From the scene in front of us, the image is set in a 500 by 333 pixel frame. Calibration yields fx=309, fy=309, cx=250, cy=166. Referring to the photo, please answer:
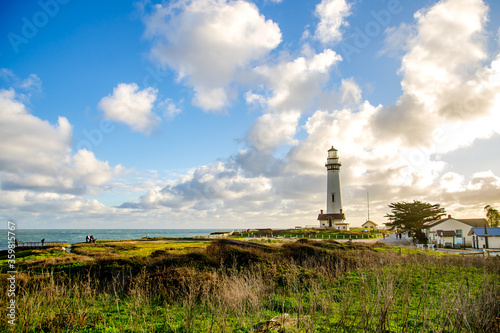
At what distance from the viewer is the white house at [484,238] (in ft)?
130

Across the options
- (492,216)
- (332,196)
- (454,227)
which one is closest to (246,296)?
(454,227)

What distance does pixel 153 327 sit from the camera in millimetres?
8227

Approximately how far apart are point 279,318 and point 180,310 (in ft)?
12.5

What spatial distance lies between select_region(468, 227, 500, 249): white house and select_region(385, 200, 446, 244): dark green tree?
15.1 ft

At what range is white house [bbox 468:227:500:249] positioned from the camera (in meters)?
39.7

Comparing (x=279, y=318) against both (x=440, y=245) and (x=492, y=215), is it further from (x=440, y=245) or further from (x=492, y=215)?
(x=492, y=215)

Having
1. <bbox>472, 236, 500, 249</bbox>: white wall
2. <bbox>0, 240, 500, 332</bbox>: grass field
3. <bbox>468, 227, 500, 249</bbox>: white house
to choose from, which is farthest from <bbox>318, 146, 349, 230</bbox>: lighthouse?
<bbox>0, 240, 500, 332</bbox>: grass field

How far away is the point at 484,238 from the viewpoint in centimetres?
4047

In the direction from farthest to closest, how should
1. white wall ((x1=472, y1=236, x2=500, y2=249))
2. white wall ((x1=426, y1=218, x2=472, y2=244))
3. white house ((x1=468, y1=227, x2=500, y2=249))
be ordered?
white wall ((x1=426, y1=218, x2=472, y2=244))
white house ((x1=468, y1=227, x2=500, y2=249))
white wall ((x1=472, y1=236, x2=500, y2=249))

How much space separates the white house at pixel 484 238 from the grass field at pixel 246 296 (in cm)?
2453

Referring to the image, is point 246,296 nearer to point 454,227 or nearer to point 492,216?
point 454,227

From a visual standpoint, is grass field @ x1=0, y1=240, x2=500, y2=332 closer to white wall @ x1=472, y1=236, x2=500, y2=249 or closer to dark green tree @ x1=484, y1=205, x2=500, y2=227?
white wall @ x1=472, y1=236, x2=500, y2=249

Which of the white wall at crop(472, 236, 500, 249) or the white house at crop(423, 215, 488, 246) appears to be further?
the white house at crop(423, 215, 488, 246)

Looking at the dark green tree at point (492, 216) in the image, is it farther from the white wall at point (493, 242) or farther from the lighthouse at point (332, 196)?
the white wall at point (493, 242)
